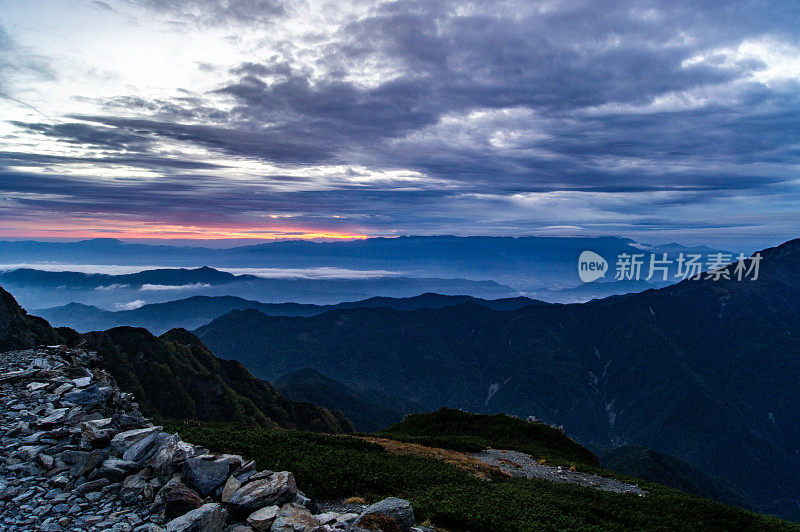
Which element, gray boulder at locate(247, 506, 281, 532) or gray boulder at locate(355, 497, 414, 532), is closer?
gray boulder at locate(247, 506, 281, 532)

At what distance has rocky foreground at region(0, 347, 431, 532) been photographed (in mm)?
15023

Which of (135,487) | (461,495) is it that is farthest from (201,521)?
(461,495)

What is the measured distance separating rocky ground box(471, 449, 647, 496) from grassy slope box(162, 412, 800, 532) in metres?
5.76

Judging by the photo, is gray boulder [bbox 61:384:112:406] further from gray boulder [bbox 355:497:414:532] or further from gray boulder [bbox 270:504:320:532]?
gray boulder [bbox 355:497:414:532]

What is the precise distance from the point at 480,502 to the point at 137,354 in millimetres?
168308

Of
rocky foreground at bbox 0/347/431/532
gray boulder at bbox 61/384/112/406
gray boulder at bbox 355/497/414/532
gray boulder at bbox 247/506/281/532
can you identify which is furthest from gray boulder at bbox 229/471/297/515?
gray boulder at bbox 61/384/112/406

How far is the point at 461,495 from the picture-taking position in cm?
2347

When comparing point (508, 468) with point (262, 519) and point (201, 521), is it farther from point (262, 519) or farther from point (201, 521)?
point (201, 521)

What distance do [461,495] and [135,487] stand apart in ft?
50.6

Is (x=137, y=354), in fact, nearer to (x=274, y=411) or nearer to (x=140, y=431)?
(x=274, y=411)

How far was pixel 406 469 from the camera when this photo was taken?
94.6 feet

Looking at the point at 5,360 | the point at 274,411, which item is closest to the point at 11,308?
the point at 274,411

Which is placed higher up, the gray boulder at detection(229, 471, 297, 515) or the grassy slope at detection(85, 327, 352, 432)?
the gray boulder at detection(229, 471, 297, 515)

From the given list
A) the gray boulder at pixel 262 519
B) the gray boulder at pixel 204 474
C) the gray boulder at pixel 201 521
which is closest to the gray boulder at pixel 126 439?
the gray boulder at pixel 204 474
